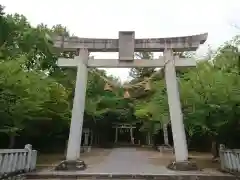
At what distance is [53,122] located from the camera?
17.7 metres

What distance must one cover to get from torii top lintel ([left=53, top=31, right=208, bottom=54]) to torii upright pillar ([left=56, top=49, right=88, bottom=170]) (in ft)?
1.48

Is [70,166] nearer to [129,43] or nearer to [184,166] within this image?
[184,166]

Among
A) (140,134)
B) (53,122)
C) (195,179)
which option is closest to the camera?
(195,179)

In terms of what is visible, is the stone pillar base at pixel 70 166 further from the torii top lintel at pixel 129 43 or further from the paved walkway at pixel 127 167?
the torii top lintel at pixel 129 43

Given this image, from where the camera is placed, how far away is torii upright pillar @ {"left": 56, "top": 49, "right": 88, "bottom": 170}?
9.80m

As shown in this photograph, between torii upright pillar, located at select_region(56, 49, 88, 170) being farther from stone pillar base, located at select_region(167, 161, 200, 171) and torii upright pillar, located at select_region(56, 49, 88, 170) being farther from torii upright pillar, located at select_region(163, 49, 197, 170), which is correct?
stone pillar base, located at select_region(167, 161, 200, 171)

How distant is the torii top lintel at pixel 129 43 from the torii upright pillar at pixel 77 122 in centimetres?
45

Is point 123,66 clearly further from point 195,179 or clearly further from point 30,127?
point 30,127

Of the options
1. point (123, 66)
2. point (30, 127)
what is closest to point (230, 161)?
point (123, 66)

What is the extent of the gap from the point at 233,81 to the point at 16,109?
784 cm

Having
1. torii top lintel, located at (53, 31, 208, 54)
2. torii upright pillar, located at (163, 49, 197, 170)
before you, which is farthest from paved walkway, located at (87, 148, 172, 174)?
torii top lintel, located at (53, 31, 208, 54)

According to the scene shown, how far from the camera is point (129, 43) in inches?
431

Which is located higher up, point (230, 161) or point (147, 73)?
point (147, 73)

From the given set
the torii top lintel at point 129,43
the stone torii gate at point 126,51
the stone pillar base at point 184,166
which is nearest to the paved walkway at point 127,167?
the stone pillar base at point 184,166
